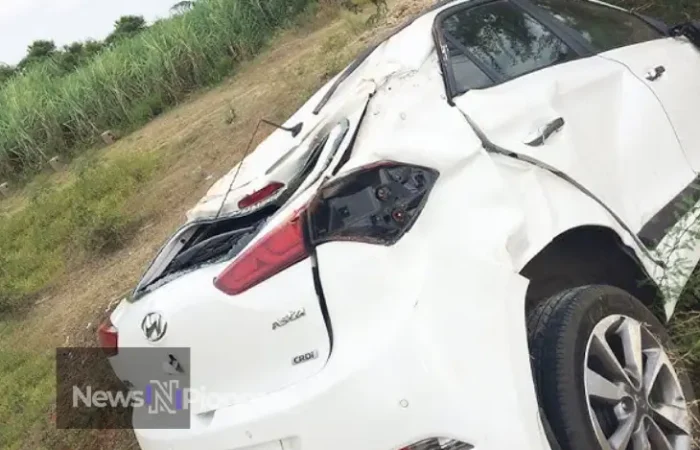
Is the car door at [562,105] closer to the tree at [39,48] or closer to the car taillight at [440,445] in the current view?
the car taillight at [440,445]

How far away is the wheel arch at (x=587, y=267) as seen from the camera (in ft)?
9.86

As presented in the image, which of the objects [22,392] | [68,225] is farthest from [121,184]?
[22,392]

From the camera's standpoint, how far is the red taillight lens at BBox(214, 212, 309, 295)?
103 inches

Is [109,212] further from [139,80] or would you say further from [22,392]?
[139,80]

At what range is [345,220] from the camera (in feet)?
8.75

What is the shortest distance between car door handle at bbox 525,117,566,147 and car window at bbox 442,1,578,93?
0.99 ft

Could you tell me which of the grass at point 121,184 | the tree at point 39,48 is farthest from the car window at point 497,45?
the tree at point 39,48

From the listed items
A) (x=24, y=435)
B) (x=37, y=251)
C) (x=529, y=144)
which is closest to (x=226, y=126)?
(x=37, y=251)

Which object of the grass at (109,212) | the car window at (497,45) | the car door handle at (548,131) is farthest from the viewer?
the grass at (109,212)

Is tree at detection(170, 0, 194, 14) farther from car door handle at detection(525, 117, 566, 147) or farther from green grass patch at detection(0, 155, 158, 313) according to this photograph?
car door handle at detection(525, 117, 566, 147)

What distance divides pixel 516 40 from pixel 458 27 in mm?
253

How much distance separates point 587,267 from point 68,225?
27.4 ft

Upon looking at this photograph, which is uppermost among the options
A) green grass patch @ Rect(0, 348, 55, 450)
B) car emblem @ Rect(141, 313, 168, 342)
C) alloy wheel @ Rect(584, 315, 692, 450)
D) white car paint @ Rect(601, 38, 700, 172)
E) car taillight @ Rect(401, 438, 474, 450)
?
car emblem @ Rect(141, 313, 168, 342)

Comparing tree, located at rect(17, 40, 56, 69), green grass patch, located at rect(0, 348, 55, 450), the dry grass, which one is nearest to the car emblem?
the dry grass
